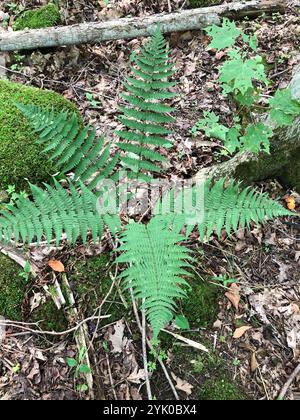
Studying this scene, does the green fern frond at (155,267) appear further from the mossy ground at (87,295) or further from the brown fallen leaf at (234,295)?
the brown fallen leaf at (234,295)

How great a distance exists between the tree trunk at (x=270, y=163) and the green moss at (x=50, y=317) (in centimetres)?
169

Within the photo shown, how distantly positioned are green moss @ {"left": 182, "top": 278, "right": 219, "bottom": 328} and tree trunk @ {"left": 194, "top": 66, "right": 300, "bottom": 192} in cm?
109

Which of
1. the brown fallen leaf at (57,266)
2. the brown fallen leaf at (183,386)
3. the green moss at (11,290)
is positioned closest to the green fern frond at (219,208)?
the brown fallen leaf at (57,266)

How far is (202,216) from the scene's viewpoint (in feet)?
9.50

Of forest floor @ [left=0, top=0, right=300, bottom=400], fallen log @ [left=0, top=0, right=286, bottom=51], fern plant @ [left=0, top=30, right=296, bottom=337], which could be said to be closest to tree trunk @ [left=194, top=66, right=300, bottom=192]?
→ forest floor @ [left=0, top=0, right=300, bottom=400]

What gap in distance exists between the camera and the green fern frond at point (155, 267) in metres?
2.45

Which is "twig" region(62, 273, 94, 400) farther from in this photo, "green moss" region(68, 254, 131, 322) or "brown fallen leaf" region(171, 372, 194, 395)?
"brown fallen leaf" region(171, 372, 194, 395)

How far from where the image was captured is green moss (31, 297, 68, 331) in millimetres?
2961

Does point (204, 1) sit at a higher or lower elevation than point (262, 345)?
higher

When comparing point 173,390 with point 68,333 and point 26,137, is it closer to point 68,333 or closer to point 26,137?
point 68,333

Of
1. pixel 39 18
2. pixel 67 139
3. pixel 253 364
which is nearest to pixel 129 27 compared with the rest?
pixel 39 18

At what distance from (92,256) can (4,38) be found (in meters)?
3.13
